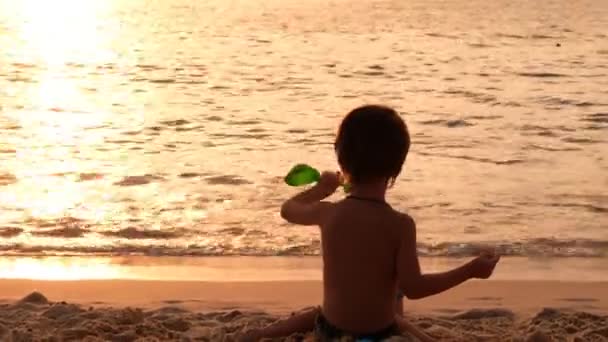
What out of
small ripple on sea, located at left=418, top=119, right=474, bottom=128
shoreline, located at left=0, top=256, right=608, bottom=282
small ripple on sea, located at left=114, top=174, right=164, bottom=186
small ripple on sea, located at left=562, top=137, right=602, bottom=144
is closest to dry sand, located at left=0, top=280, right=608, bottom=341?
shoreline, located at left=0, top=256, right=608, bottom=282

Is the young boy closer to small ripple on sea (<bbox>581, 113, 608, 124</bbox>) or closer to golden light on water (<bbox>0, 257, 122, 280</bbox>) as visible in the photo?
golden light on water (<bbox>0, 257, 122, 280</bbox>)

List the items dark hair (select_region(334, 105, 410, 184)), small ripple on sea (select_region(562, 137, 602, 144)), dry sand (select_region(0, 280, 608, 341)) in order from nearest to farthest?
dark hair (select_region(334, 105, 410, 184)), dry sand (select_region(0, 280, 608, 341)), small ripple on sea (select_region(562, 137, 602, 144))

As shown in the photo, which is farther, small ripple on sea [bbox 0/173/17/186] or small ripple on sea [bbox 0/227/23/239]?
small ripple on sea [bbox 0/173/17/186]

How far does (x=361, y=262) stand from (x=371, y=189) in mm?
263

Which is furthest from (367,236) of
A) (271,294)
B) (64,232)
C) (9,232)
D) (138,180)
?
(138,180)

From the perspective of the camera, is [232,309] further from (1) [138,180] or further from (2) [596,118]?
(2) [596,118]

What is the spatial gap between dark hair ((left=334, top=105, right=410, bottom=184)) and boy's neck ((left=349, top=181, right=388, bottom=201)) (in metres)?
0.05

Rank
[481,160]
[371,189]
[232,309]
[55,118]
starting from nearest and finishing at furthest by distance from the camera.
→ [371,189] < [232,309] < [481,160] < [55,118]

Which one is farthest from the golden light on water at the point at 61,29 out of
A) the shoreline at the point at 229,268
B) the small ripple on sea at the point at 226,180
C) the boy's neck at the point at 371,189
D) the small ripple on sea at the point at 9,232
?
the boy's neck at the point at 371,189

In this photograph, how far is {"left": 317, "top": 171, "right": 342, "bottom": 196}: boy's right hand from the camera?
3.75 m

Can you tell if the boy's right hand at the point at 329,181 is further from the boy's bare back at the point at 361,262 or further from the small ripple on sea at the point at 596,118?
the small ripple on sea at the point at 596,118

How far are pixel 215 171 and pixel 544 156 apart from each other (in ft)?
10.2

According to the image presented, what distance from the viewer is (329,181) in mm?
3768

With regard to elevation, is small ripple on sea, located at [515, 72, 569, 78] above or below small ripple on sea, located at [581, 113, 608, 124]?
above
